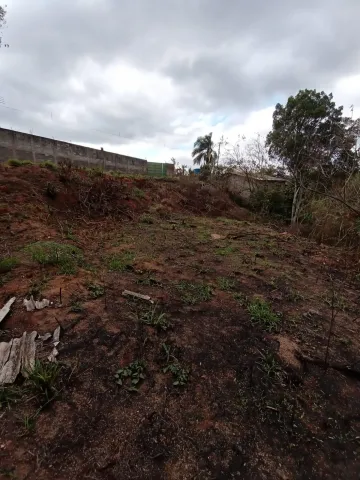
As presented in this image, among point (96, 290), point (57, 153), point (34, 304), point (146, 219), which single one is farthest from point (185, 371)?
point (57, 153)

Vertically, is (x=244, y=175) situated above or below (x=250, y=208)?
above

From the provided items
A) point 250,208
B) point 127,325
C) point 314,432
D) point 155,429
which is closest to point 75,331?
point 127,325

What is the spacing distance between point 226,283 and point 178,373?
1757 millimetres

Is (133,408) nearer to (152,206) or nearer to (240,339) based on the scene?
(240,339)

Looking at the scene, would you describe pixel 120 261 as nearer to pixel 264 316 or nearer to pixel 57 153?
pixel 264 316

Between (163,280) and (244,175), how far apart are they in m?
10.7

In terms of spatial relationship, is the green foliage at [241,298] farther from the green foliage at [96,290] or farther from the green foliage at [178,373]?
the green foliage at [96,290]

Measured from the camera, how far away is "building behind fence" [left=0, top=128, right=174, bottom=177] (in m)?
9.14

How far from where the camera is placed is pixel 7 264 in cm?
317

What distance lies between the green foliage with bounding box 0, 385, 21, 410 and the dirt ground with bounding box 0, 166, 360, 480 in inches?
1.9

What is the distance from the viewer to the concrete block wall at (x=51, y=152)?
912 cm

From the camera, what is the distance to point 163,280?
3496 millimetres

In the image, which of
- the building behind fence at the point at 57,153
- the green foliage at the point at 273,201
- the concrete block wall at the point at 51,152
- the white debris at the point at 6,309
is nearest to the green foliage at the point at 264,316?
the white debris at the point at 6,309

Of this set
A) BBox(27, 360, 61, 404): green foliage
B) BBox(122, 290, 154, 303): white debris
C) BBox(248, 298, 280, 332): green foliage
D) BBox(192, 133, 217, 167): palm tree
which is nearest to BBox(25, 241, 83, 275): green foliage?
BBox(122, 290, 154, 303): white debris
